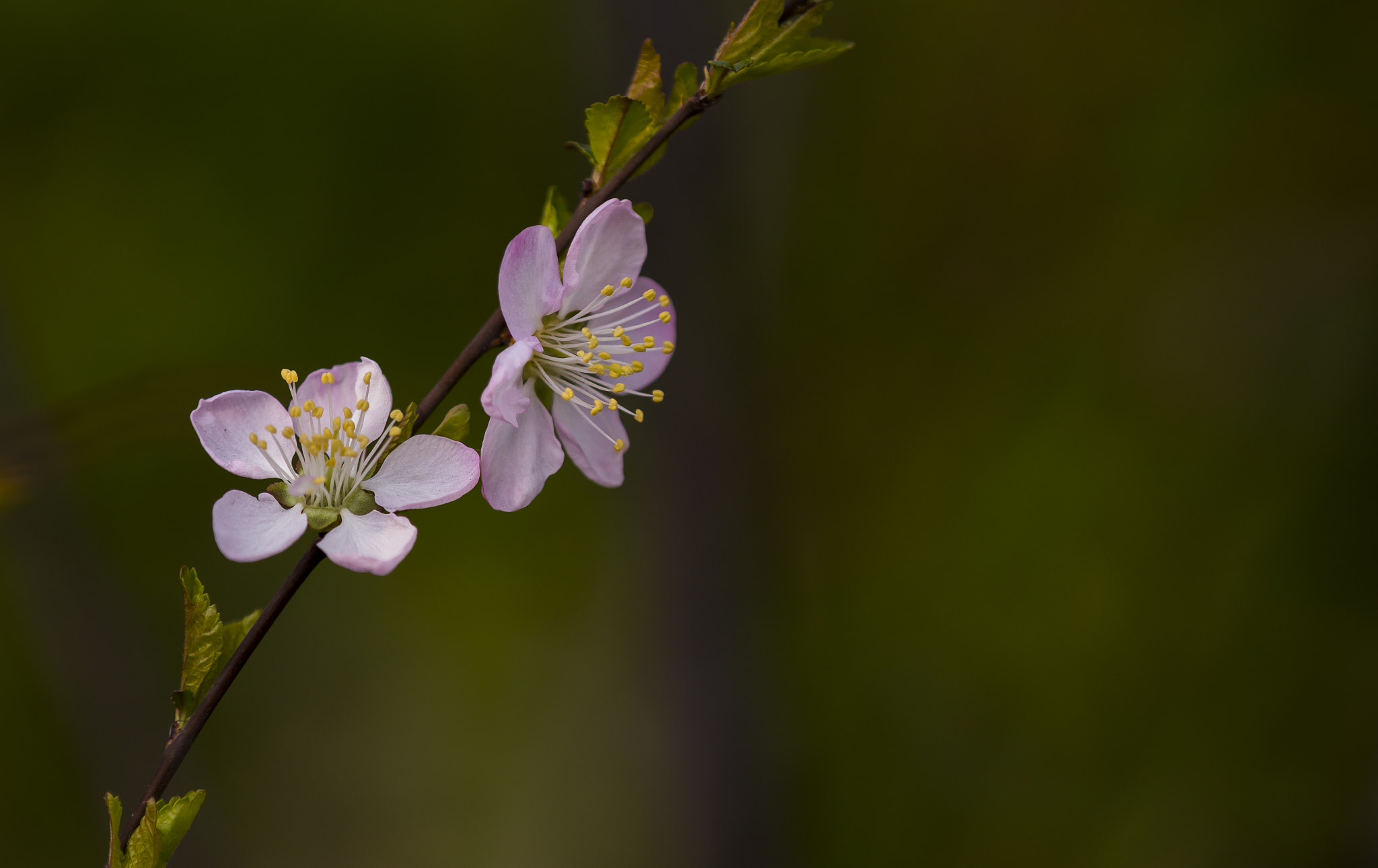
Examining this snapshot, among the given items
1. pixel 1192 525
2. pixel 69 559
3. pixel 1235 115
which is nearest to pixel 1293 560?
pixel 1192 525

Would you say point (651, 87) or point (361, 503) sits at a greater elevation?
point (651, 87)

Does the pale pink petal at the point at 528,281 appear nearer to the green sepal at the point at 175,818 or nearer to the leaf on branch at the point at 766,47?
the leaf on branch at the point at 766,47

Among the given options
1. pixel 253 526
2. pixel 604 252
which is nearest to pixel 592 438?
pixel 604 252

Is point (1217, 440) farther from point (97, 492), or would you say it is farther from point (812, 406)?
point (97, 492)

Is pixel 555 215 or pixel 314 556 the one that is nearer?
pixel 314 556

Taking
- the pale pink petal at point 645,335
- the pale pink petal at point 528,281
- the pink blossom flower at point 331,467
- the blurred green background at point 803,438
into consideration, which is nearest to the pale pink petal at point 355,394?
the pink blossom flower at point 331,467

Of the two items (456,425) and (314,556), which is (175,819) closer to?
(314,556)
